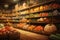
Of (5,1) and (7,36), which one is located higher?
(5,1)

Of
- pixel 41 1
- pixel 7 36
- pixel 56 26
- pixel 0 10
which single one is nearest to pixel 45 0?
pixel 41 1

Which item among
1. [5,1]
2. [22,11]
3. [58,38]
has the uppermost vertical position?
[5,1]

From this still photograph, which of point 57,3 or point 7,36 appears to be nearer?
point 7,36

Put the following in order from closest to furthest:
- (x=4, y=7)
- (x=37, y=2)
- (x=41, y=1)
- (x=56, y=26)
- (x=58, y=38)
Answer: (x=58, y=38)
(x=56, y=26)
(x=41, y=1)
(x=37, y=2)
(x=4, y=7)

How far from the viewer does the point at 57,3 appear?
617cm

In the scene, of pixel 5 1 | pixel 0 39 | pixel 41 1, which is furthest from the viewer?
pixel 5 1

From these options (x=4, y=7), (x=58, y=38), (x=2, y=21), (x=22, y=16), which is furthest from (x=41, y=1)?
(x=4, y=7)

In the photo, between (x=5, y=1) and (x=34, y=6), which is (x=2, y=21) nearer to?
(x=5, y=1)

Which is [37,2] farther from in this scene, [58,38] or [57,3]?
[58,38]

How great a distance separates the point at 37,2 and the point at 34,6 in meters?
0.40

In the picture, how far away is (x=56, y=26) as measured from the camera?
616 cm

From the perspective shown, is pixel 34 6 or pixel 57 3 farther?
pixel 34 6

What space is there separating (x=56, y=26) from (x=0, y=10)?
7640 millimetres

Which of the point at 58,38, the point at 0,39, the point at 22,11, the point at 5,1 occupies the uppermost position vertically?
the point at 5,1
